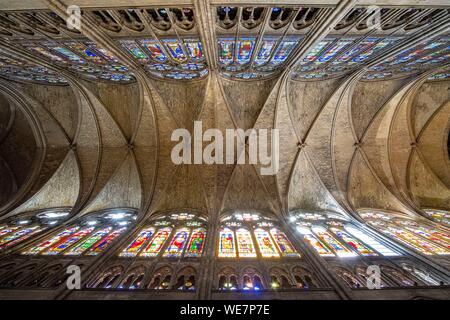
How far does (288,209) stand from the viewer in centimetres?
1040

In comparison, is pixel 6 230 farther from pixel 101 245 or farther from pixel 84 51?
pixel 84 51

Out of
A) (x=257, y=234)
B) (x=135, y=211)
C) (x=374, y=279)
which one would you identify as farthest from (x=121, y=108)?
(x=374, y=279)

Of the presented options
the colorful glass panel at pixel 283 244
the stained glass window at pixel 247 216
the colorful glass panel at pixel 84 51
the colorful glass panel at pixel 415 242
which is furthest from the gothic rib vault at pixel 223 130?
the colorful glass panel at pixel 415 242

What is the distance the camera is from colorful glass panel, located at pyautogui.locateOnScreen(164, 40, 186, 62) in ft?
20.6

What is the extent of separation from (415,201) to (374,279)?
7.82m

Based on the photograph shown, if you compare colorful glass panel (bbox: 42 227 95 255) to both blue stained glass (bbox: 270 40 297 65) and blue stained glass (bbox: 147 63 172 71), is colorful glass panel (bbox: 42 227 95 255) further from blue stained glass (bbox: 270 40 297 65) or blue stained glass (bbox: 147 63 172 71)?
blue stained glass (bbox: 270 40 297 65)

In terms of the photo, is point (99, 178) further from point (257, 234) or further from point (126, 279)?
point (257, 234)

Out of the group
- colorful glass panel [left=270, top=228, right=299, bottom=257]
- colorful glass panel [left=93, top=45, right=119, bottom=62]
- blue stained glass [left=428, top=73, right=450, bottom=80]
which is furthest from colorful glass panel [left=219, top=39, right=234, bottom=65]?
blue stained glass [left=428, top=73, right=450, bottom=80]

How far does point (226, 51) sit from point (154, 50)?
2.50 meters

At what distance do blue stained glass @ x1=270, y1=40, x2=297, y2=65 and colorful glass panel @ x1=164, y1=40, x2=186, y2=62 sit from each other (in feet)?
10.9

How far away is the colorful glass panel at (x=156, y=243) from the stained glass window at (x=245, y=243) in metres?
2.95

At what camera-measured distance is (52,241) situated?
24.1 feet
